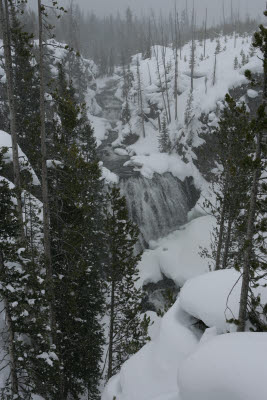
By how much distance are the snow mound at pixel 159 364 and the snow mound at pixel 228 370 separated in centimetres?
292

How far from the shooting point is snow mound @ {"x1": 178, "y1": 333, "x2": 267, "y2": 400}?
4.57 metres

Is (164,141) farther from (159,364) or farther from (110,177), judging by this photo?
(159,364)

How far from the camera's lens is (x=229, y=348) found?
539 centimetres

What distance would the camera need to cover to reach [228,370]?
194 inches

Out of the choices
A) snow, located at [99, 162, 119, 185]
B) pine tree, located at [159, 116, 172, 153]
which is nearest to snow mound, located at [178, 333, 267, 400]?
snow, located at [99, 162, 119, 185]

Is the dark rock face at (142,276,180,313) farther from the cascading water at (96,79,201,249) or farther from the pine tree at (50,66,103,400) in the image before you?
the pine tree at (50,66,103,400)

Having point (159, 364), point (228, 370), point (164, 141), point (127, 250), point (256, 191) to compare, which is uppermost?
point (256, 191)

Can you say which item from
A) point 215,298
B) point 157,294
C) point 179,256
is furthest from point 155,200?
point 215,298

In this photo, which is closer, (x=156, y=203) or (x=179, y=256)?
(x=179, y=256)

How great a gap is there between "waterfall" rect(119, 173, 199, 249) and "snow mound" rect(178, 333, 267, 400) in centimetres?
2423

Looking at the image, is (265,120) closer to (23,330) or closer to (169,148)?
(23,330)

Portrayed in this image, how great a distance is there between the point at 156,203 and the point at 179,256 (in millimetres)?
6782

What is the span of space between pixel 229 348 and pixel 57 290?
9008mm

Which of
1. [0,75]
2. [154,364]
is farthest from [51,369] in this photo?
[0,75]
